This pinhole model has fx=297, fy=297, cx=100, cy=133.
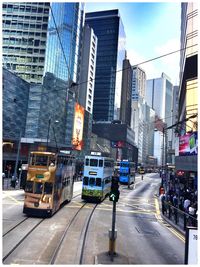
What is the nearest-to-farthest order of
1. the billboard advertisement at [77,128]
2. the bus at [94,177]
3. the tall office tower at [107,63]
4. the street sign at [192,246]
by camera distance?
1. the street sign at [192,246]
2. the bus at [94,177]
3. the billboard advertisement at [77,128]
4. the tall office tower at [107,63]

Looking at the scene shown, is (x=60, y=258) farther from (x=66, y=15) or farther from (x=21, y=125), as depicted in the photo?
(x=66, y=15)

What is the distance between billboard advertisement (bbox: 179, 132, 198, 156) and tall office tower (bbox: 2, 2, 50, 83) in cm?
6256

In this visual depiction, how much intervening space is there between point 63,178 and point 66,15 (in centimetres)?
8333

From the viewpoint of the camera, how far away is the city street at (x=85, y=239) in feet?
39.6

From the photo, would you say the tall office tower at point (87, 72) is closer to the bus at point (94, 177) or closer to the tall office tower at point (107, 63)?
the tall office tower at point (107, 63)

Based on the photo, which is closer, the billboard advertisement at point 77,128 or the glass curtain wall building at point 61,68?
the glass curtain wall building at point 61,68

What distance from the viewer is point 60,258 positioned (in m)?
11.9

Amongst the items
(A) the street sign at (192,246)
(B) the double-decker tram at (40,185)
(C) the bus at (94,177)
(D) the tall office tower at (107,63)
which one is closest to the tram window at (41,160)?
(B) the double-decker tram at (40,185)

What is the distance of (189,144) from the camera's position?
29.7m

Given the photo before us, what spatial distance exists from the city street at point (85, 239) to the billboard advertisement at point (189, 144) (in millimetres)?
7885

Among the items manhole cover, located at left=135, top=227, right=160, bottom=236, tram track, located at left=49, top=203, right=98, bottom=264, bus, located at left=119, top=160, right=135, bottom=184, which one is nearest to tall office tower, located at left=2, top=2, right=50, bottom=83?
bus, located at left=119, top=160, right=135, bottom=184

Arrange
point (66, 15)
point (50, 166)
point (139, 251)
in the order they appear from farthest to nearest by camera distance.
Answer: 1. point (66, 15)
2. point (50, 166)
3. point (139, 251)

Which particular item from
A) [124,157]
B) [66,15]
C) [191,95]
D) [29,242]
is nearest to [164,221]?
[29,242]

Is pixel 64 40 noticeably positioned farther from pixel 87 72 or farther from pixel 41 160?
pixel 41 160
